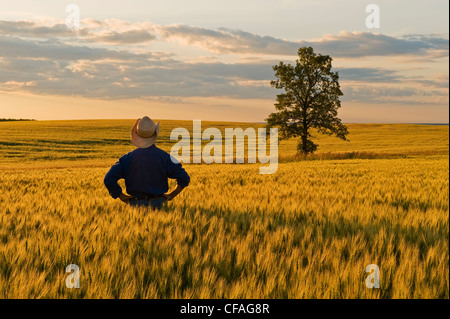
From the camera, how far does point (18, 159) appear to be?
36.8 metres

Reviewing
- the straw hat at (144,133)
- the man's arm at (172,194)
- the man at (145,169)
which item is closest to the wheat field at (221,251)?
the man's arm at (172,194)

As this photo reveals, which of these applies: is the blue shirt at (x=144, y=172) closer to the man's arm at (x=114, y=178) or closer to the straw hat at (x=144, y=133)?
the man's arm at (x=114, y=178)

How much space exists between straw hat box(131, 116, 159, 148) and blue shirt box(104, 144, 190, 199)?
0.40 ft

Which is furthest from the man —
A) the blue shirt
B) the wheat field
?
the wheat field

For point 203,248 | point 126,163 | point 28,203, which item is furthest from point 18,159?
point 203,248

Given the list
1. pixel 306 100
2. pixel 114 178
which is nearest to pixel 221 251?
pixel 114 178

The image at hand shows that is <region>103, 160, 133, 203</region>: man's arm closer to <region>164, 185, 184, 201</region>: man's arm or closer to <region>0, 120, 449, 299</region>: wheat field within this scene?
<region>0, 120, 449, 299</region>: wheat field

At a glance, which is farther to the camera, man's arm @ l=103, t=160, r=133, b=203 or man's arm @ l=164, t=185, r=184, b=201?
man's arm @ l=164, t=185, r=184, b=201

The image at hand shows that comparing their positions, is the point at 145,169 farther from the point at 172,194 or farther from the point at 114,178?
the point at 172,194

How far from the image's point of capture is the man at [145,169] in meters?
6.67

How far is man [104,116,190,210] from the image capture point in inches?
263

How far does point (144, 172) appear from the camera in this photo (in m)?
6.80

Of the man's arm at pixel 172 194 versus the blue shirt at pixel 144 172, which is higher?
the blue shirt at pixel 144 172

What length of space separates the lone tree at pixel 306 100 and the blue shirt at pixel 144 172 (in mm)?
33538
